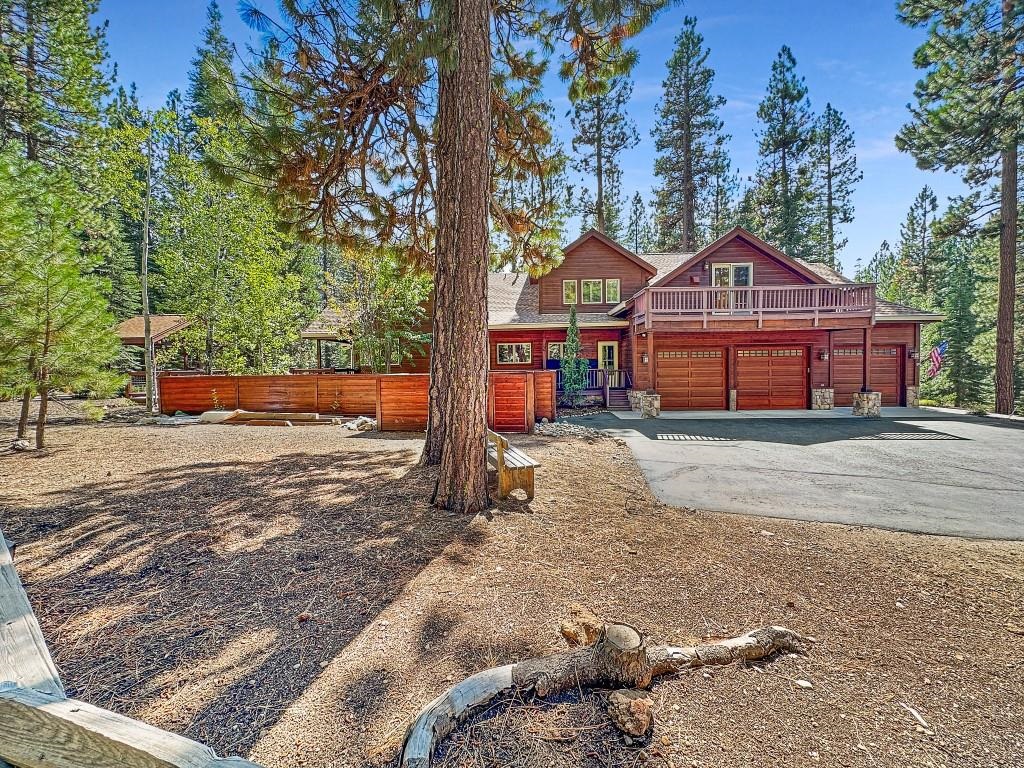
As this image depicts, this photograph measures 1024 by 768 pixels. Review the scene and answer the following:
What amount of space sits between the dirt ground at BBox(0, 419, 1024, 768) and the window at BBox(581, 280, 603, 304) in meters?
13.8

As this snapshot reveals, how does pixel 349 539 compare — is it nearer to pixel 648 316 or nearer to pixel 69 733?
pixel 69 733

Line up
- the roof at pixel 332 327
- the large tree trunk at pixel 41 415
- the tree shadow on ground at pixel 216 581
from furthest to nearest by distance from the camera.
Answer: the roof at pixel 332 327 < the large tree trunk at pixel 41 415 < the tree shadow on ground at pixel 216 581

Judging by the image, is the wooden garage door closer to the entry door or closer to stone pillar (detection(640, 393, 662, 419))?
the entry door

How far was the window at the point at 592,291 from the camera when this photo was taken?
59.3 ft

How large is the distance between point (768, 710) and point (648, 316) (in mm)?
12659

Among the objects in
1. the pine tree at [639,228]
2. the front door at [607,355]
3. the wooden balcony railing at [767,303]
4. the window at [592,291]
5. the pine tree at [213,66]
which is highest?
the pine tree at [639,228]

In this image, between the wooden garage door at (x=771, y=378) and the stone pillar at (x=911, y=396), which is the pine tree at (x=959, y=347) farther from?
the wooden garage door at (x=771, y=378)

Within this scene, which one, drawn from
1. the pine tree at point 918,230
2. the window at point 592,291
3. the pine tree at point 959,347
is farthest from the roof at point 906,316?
the pine tree at point 918,230

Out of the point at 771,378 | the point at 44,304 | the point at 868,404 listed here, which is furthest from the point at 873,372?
the point at 44,304

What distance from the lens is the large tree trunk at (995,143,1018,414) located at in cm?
1366

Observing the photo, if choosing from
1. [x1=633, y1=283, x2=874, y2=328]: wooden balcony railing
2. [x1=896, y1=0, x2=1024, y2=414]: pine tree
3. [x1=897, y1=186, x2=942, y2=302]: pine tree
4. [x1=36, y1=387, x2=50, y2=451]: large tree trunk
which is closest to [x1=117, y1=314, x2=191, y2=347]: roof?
[x1=36, y1=387, x2=50, y2=451]: large tree trunk

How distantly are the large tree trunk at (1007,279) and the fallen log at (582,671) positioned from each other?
60.8ft

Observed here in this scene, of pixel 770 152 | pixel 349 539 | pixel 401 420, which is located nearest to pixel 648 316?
pixel 401 420

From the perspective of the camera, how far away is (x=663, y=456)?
801 cm
